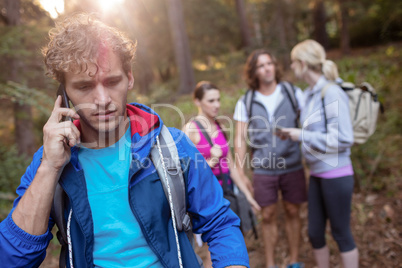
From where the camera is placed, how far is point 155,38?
58.9 ft

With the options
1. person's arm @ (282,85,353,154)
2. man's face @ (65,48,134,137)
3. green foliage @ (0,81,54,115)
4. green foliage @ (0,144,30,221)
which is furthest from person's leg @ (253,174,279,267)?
green foliage @ (0,144,30,221)

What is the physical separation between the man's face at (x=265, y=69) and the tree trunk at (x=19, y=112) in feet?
18.0

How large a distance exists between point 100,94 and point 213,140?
2120 millimetres

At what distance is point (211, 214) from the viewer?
152 centimetres

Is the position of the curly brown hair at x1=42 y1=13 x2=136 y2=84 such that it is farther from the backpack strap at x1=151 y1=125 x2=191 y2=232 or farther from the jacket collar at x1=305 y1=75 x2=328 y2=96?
the jacket collar at x1=305 y1=75 x2=328 y2=96

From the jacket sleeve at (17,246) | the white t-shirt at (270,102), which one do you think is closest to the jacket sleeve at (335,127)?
the white t-shirt at (270,102)

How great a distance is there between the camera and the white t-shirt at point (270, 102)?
3.76 meters

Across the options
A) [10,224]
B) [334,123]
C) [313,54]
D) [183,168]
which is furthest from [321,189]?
[10,224]

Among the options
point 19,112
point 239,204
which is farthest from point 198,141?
point 19,112

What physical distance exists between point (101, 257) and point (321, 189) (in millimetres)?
2455

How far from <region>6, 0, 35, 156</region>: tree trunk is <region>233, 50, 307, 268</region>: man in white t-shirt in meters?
5.29

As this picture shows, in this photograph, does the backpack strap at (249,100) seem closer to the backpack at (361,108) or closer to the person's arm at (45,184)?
the backpack at (361,108)

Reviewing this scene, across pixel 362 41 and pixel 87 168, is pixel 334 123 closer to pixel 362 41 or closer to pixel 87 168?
pixel 87 168

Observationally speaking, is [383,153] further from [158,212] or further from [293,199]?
[158,212]
